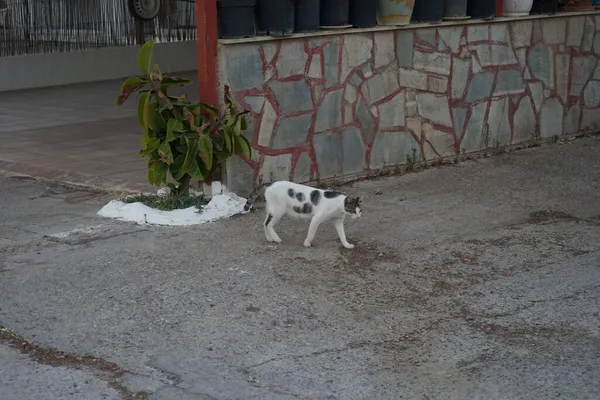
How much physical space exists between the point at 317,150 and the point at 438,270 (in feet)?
9.14

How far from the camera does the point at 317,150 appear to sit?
370 inches

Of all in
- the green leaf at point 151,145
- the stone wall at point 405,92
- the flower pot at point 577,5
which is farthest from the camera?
the flower pot at point 577,5

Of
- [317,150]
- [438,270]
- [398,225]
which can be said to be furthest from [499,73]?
[438,270]

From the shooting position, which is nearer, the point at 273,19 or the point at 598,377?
the point at 598,377

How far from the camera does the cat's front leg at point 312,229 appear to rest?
23.4ft

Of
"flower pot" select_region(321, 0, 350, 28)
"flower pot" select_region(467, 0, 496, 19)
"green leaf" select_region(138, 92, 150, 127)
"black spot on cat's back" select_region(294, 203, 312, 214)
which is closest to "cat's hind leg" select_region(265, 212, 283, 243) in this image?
"black spot on cat's back" select_region(294, 203, 312, 214)

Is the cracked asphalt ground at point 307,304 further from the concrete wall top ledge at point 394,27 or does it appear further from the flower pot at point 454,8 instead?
the flower pot at point 454,8

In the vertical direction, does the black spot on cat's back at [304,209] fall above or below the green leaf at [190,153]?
below

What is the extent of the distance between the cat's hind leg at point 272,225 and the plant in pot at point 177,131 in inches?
37.2

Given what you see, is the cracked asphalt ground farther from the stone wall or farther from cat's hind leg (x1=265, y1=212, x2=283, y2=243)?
the stone wall

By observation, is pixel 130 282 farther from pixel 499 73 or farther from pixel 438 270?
pixel 499 73

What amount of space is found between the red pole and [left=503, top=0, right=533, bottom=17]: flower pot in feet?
14.0

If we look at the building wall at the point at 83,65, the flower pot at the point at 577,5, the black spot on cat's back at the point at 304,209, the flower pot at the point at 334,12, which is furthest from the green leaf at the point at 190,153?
the building wall at the point at 83,65

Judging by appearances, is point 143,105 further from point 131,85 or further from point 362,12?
point 362,12
